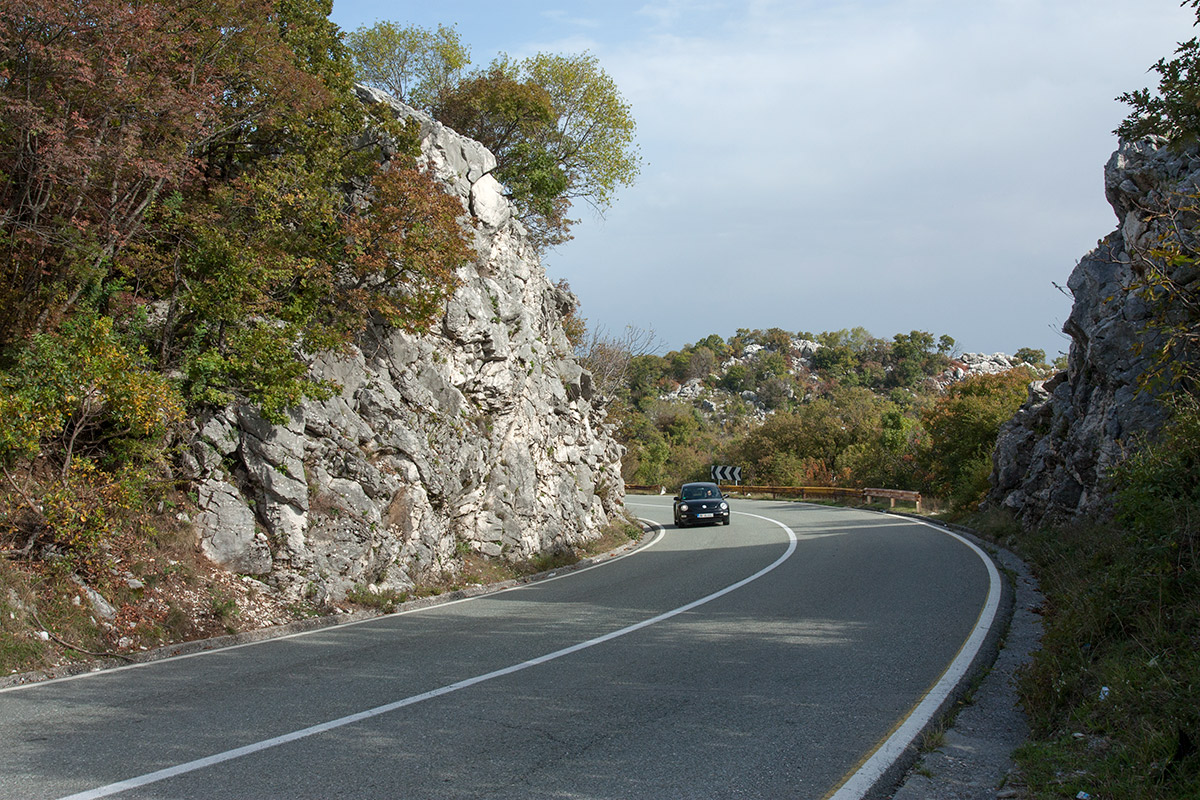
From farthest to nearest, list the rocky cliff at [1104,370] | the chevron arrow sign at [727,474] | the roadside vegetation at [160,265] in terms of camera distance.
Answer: the chevron arrow sign at [727,474], the rocky cliff at [1104,370], the roadside vegetation at [160,265]

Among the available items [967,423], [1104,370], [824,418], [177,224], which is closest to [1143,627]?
[1104,370]

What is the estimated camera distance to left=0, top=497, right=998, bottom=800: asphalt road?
5059 mm

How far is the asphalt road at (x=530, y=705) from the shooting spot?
506cm

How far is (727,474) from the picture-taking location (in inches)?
1927

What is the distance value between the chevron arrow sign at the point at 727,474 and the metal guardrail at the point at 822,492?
0.58 metres

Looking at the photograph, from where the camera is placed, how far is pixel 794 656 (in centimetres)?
832

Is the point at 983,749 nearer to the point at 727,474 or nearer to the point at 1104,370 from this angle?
the point at 1104,370

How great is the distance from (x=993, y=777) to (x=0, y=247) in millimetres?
13875

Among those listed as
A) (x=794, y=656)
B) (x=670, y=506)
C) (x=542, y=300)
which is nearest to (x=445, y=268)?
(x=542, y=300)

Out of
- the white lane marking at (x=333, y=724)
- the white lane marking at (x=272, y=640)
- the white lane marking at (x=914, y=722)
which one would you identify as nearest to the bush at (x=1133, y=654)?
the white lane marking at (x=914, y=722)

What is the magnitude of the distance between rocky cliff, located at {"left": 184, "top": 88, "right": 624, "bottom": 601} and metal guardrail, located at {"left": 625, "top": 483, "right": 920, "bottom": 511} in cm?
1586

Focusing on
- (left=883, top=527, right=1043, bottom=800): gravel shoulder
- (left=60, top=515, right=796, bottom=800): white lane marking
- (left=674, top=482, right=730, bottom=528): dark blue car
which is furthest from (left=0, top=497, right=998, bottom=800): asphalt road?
(left=674, top=482, right=730, bottom=528): dark blue car

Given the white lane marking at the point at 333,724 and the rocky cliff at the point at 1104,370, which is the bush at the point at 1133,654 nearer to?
the rocky cliff at the point at 1104,370

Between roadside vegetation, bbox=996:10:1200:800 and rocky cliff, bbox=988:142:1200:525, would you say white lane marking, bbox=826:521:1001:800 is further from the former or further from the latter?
rocky cliff, bbox=988:142:1200:525
